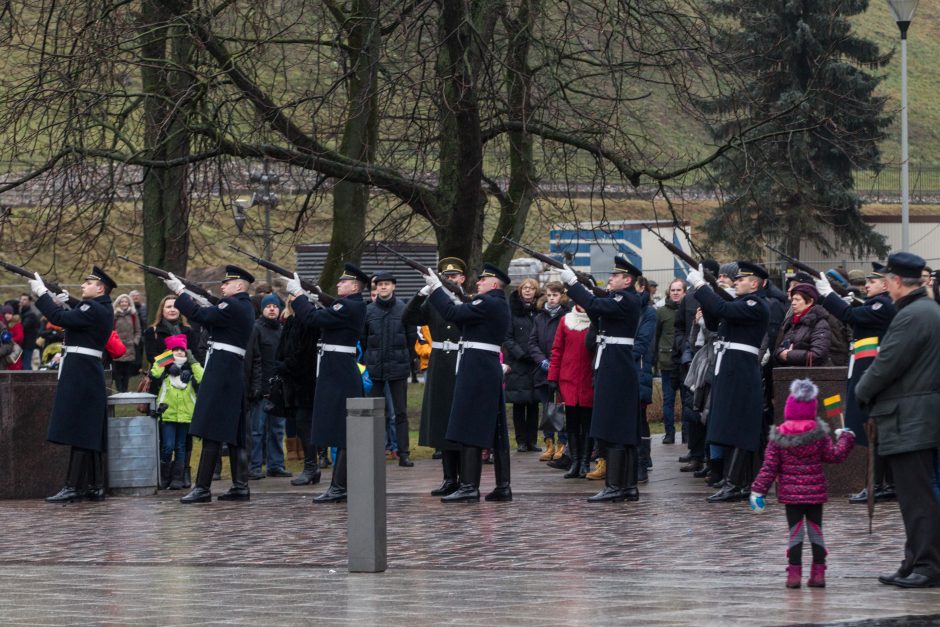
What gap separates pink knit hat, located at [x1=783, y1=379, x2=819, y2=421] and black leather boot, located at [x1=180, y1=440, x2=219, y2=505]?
21.9 feet

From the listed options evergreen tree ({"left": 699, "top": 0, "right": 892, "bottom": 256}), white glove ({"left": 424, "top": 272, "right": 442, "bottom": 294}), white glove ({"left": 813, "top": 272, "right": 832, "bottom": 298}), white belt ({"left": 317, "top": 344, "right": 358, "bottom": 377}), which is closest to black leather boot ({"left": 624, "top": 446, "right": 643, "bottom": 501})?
white glove ({"left": 424, "top": 272, "right": 442, "bottom": 294})

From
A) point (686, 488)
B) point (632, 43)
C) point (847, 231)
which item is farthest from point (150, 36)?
point (847, 231)

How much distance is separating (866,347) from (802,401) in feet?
12.6

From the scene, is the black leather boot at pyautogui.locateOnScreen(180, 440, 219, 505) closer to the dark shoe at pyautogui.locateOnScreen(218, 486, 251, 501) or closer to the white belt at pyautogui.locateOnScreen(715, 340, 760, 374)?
the dark shoe at pyautogui.locateOnScreen(218, 486, 251, 501)

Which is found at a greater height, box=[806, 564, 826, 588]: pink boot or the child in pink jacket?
the child in pink jacket

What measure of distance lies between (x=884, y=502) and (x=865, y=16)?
89.8 m

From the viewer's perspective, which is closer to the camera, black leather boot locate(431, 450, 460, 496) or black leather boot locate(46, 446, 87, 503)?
black leather boot locate(431, 450, 460, 496)

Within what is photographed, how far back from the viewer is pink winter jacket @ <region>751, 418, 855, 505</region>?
30.3ft

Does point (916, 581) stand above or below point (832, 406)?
below

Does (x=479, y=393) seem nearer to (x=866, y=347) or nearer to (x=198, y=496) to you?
(x=198, y=496)

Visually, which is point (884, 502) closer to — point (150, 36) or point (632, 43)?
point (632, 43)

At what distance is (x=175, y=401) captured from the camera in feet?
53.0

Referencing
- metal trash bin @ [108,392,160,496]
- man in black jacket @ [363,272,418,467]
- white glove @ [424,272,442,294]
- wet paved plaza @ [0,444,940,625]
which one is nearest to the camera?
wet paved plaza @ [0,444,940,625]

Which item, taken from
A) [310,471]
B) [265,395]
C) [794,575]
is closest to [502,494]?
[310,471]
